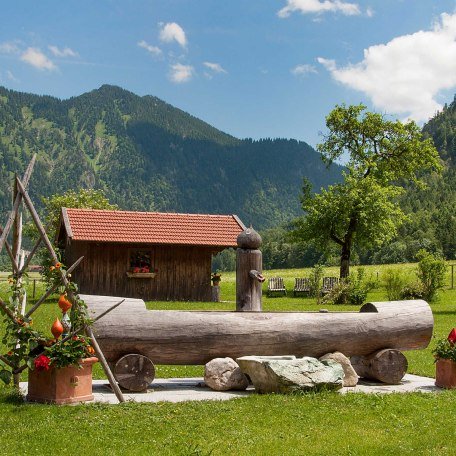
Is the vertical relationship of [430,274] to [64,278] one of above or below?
below

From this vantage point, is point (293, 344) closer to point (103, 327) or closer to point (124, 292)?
point (103, 327)

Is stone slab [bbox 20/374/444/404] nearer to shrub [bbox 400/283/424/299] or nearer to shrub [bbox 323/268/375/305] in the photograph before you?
shrub [bbox 400/283/424/299]

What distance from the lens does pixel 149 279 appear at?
2920 cm

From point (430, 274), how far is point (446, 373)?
21.0 meters

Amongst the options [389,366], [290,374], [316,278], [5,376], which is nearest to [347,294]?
[316,278]

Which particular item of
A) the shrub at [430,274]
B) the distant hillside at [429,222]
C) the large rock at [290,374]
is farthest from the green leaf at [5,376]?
the distant hillside at [429,222]

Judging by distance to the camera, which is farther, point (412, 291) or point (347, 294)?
point (347, 294)

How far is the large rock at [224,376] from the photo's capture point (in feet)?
32.7

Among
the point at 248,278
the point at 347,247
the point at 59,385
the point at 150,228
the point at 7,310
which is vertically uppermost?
the point at 150,228

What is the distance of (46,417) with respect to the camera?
25.0ft

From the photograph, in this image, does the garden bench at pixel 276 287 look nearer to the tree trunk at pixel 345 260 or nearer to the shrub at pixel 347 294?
the tree trunk at pixel 345 260

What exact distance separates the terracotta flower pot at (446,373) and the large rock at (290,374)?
1808mm

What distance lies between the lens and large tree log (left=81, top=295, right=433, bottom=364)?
385 inches

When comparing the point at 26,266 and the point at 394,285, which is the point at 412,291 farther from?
the point at 26,266
